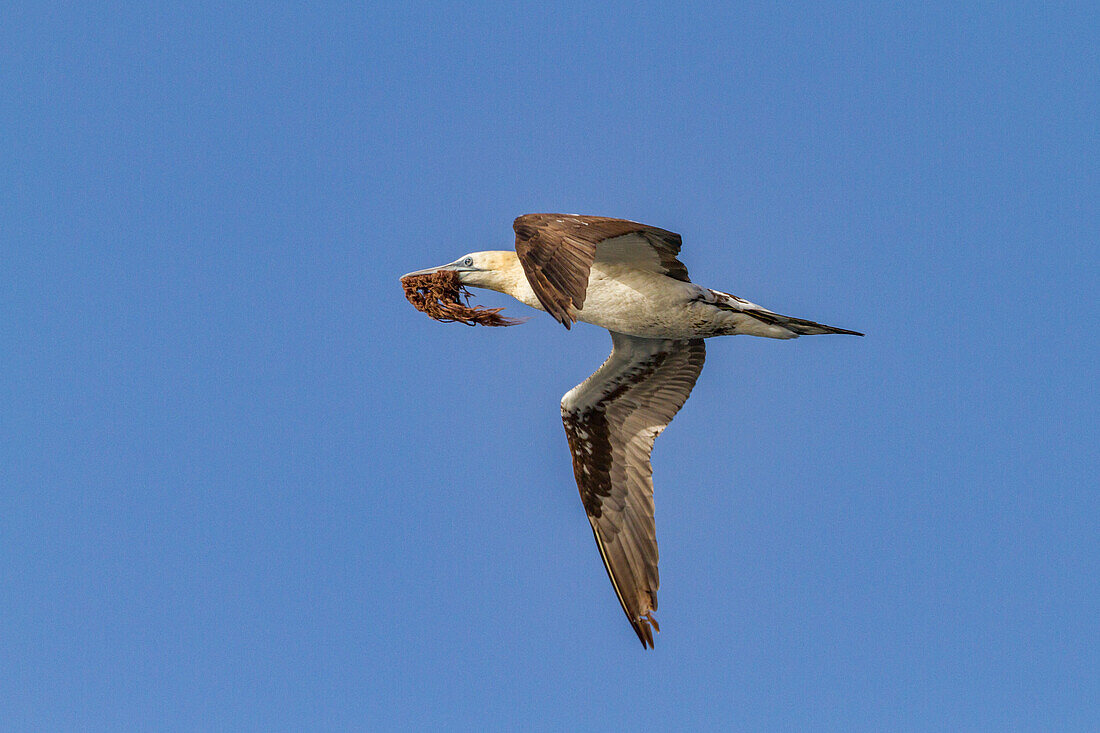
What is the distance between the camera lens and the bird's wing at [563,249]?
10602mm

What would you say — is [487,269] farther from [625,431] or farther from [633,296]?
[625,431]

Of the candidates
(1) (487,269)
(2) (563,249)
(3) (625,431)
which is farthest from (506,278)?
(2) (563,249)

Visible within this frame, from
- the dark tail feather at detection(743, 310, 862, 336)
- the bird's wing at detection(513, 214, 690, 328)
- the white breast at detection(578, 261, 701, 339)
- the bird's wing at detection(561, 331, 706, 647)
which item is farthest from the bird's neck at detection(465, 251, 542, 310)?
the dark tail feather at detection(743, 310, 862, 336)

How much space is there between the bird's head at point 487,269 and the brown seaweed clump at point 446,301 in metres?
0.12

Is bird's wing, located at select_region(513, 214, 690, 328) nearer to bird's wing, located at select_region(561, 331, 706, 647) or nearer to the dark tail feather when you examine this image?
the dark tail feather

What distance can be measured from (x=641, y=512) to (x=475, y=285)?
153 inches

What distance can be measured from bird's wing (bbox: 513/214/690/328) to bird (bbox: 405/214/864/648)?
1cm

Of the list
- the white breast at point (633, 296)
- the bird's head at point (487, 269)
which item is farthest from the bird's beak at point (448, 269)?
the white breast at point (633, 296)

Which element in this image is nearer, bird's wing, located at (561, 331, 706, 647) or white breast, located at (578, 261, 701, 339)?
white breast, located at (578, 261, 701, 339)

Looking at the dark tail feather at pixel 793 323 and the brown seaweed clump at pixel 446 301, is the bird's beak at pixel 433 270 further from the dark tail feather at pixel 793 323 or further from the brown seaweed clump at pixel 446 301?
the dark tail feather at pixel 793 323

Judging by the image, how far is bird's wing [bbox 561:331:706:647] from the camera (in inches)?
603

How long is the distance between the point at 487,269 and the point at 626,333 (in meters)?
1.96

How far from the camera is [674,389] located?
1559cm

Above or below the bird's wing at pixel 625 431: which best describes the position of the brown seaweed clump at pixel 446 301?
above
